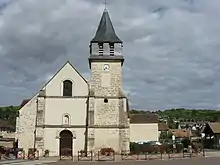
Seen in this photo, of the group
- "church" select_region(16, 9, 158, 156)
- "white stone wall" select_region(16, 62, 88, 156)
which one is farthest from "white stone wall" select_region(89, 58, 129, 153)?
"white stone wall" select_region(16, 62, 88, 156)

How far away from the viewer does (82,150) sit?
43.5 metres

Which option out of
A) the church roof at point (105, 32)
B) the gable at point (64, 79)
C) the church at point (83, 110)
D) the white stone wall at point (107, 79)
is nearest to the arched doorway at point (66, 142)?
the church at point (83, 110)

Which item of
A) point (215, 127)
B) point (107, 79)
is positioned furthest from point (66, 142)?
point (215, 127)

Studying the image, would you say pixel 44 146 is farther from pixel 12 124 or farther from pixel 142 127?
pixel 12 124

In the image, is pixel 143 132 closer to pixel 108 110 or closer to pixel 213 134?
pixel 213 134

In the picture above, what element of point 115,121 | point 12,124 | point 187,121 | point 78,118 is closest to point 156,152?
point 115,121

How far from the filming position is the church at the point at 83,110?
144ft

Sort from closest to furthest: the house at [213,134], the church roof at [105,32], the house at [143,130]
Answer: the church roof at [105,32], the house at [143,130], the house at [213,134]

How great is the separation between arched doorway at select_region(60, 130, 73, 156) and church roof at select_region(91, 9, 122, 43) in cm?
1094

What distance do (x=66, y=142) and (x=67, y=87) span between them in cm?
626

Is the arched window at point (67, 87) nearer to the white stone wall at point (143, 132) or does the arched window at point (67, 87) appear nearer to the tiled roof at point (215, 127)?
the white stone wall at point (143, 132)

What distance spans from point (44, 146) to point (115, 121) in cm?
840

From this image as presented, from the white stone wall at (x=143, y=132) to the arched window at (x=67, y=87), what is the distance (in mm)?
24340

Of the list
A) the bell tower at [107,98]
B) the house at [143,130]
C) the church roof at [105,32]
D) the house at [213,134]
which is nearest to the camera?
the bell tower at [107,98]
